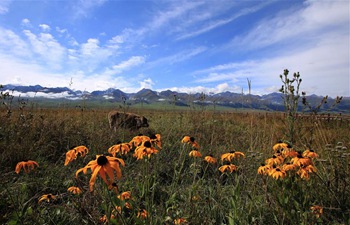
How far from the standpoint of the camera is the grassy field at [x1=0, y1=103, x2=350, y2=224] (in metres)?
2.21

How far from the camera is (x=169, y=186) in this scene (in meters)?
3.76

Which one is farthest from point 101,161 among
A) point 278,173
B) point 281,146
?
point 281,146

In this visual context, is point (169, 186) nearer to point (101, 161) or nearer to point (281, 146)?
point (281, 146)

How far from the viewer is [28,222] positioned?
204cm

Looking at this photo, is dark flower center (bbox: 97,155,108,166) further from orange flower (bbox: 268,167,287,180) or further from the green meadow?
orange flower (bbox: 268,167,287,180)

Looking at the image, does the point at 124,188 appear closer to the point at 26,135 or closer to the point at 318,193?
the point at 318,193

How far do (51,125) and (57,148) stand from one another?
96cm

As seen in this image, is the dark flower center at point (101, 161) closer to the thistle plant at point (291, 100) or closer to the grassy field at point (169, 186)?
the grassy field at point (169, 186)

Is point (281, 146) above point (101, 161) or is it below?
below

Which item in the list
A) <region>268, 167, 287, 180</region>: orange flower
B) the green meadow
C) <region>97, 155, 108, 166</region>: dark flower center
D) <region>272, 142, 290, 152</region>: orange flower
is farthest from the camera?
<region>272, 142, 290, 152</region>: orange flower

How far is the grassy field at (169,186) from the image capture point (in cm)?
221

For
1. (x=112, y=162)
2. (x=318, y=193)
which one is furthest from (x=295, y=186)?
(x=112, y=162)

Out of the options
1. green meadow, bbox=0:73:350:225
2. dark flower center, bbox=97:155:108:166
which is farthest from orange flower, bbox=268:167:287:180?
dark flower center, bbox=97:155:108:166

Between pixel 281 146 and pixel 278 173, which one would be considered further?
pixel 281 146
